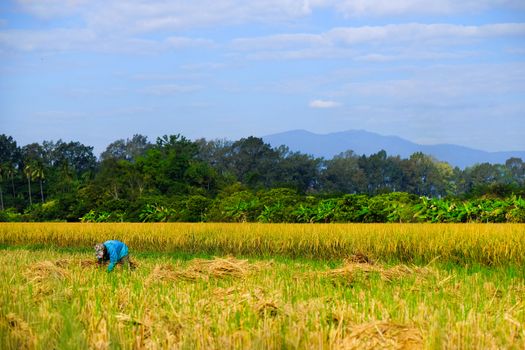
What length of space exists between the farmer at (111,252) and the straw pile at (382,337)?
717cm

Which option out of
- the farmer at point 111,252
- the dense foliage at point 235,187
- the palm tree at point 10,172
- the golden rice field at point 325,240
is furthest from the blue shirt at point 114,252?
the palm tree at point 10,172

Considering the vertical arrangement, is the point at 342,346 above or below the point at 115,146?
below

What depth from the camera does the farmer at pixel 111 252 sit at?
11.5 m

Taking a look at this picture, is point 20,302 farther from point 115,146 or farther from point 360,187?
point 115,146

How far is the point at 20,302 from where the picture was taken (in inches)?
256

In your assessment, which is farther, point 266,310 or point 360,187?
point 360,187

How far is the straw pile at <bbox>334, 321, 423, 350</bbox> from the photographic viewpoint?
15.4 feet

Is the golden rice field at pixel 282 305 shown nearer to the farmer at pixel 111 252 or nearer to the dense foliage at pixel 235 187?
the farmer at pixel 111 252

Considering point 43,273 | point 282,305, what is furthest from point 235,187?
point 282,305

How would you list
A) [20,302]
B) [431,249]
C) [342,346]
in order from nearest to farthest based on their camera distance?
[342,346], [20,302], [431,249]

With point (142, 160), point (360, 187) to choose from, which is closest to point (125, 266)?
Answer: point (142, 160)

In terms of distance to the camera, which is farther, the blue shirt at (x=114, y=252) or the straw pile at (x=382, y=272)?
the blue shirt at (x=114, y=252)

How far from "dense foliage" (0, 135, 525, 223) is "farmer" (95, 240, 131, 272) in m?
12.7

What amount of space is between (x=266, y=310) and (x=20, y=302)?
96.9 inches
